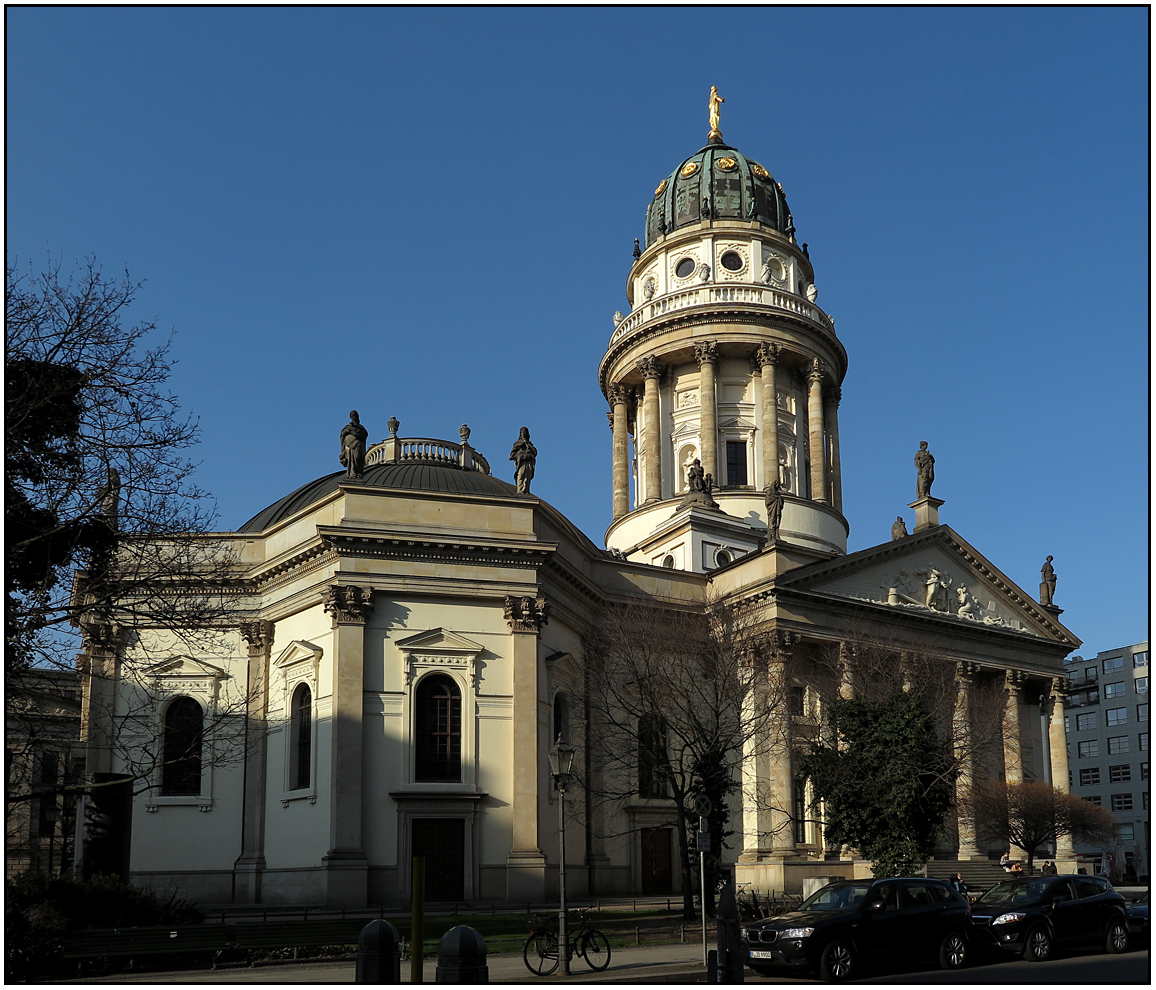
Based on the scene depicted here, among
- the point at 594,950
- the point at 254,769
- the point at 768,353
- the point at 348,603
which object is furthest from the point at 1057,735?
the point at 594,950

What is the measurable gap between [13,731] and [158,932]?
543 centimetres

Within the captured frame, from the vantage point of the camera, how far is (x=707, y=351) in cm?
5712

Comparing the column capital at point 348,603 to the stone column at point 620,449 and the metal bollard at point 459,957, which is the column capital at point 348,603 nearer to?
the metal bollard at point 459,957

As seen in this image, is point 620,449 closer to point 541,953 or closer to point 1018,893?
point 1018,893

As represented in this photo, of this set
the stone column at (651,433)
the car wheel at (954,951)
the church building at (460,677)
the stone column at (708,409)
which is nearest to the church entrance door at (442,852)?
the church building at (460,677)

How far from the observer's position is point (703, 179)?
63.3m

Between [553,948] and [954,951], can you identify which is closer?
[553,948]

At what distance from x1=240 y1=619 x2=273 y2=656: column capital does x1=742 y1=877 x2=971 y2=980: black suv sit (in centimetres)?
2229

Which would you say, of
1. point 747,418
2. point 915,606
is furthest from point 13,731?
point 747,418

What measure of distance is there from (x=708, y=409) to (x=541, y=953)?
39287 mm

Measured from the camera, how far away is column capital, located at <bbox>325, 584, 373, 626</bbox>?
35.2m

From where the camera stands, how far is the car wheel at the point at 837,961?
62.2 feet

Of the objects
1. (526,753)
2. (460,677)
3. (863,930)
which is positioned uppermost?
(460,677)

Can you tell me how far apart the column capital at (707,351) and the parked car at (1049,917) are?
36.6 m
